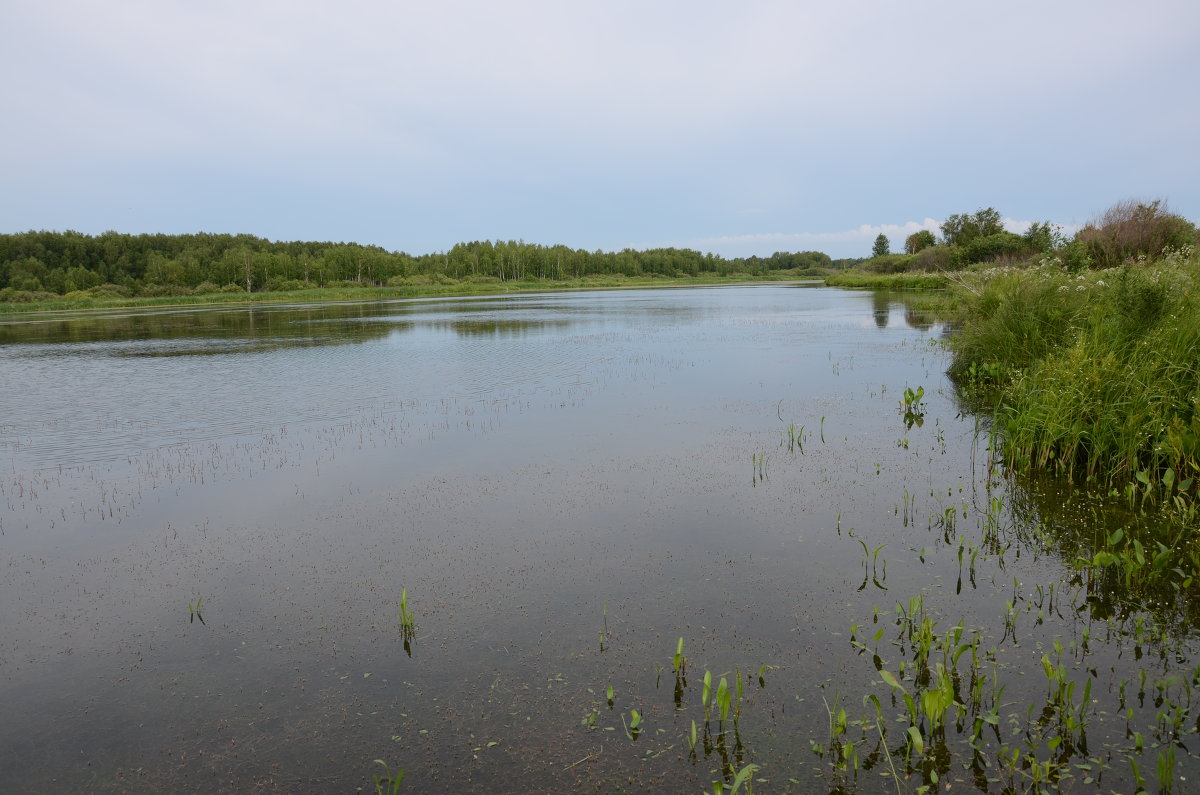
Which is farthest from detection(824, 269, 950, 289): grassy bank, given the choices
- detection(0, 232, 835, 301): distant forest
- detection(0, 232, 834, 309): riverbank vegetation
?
detection(0, 232, 835, 301): distant forest

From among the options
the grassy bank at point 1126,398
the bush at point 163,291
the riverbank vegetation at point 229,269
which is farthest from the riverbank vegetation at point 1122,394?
the bush at point 163,291

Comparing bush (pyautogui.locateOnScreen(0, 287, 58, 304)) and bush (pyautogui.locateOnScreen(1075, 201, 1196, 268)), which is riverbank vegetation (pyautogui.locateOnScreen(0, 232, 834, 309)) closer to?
bush (pyautogui.locateOnScreen(0, 287, 58, 304))

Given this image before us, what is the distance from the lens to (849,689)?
15.9ft

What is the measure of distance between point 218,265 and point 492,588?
13103 centimetres

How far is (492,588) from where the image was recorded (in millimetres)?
6566

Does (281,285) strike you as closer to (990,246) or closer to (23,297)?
(23,297)

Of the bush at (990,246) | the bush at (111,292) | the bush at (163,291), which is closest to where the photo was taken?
the bush at (990,246)

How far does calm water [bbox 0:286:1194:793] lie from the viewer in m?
4.41

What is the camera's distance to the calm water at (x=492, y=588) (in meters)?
4.41

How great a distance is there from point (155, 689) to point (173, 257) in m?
156

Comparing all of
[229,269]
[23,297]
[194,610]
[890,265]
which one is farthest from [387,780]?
[229,269]

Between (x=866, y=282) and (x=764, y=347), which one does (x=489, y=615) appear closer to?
(x=764, y=347)

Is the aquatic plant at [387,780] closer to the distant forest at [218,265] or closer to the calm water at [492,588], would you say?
the calm water at [492,588]

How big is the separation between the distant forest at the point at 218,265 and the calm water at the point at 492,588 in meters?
106
